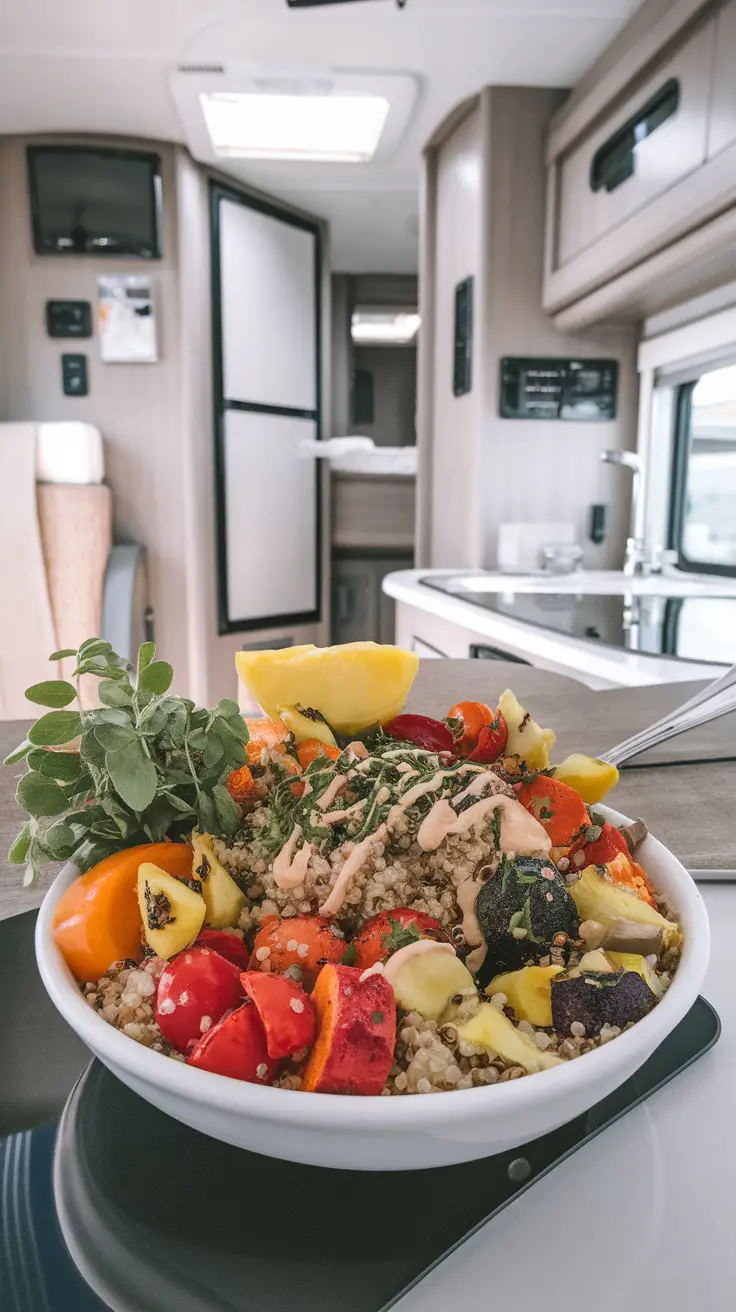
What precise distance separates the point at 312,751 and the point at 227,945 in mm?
118

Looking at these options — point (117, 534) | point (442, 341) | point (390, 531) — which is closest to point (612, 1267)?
point (442, 341)

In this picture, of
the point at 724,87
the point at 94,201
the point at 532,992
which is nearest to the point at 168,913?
the point at 532,992

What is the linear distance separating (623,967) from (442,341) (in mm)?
2742

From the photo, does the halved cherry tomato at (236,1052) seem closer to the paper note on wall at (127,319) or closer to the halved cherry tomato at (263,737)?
the halved cherry tomato at (263,737)

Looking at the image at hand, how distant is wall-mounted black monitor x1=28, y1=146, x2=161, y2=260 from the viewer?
2812 mm

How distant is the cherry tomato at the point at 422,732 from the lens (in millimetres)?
445

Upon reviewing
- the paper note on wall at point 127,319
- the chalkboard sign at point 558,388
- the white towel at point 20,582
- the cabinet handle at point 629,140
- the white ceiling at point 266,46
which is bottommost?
the white towel at point 20,582

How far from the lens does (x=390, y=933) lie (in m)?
0.30

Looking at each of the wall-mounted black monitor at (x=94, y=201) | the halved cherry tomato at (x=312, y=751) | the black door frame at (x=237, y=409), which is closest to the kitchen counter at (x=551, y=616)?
the halved cherry tomato at (x=312, y=751)

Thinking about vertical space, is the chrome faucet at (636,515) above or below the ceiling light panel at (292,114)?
below

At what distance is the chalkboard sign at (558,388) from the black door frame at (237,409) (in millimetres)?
1224

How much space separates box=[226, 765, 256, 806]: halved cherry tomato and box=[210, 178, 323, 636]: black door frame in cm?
290

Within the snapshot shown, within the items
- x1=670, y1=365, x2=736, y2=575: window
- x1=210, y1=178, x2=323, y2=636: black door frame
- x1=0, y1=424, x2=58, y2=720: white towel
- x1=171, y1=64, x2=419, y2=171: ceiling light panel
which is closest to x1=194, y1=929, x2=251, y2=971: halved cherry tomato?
x1=670, y1=365, x2=736, y2=575: window

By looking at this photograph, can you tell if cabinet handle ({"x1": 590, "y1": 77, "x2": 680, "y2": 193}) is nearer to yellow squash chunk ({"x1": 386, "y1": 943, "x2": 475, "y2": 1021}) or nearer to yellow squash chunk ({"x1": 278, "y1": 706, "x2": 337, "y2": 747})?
yellow squash chunk ({"x1": 278, "y1": 706, "x2": 337, "y2": 747})
